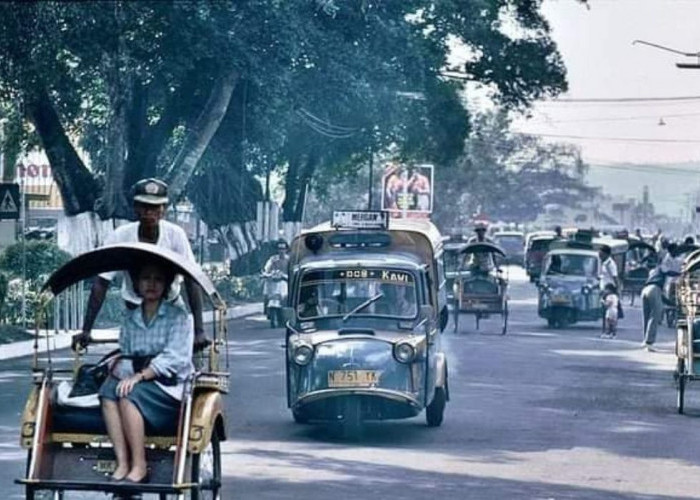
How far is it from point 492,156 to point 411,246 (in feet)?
381

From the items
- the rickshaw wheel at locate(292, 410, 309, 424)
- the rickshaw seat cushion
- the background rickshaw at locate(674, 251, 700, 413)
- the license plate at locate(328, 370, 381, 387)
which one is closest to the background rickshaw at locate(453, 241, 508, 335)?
the background rickshaw at locate(674, 251, 700, 413)

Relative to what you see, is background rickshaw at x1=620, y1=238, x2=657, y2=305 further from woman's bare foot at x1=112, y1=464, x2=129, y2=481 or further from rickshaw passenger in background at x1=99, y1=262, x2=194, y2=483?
woman's bare foot at x1=112, y1=464, x2=129, y2=481

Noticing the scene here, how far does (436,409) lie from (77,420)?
8.59m

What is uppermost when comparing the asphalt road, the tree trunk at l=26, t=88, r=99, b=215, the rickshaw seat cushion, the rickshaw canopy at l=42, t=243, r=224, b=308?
the tree trunk at l=26, t=88, r=99, b=215

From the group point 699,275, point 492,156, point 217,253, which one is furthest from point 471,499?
point 492,156

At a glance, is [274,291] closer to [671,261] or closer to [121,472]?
[671,261]

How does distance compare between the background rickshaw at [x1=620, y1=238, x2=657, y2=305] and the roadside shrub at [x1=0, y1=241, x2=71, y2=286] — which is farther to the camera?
the background rickshaw at [x1=620, y1=238, x2=657, y2=305]

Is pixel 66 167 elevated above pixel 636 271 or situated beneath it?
elevated above

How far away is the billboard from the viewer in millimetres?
61594

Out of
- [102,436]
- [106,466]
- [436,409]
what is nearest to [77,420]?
[102,436]

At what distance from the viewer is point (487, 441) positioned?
17844 mm

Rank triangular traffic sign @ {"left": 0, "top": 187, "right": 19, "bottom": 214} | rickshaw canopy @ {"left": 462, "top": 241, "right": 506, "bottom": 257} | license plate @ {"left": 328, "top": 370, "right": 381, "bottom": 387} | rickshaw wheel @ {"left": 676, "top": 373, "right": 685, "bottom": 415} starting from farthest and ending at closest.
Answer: rickshaw canopy @ {"left": 462, "top": 241, "right": 506, "bottom": 257}, triangular traffic sign @ {"left": 0, "top": 187, "right": 19, "bottom": 214}, rickshaw wheel @ {"left": 676, "top": 373, "right": 685, "bottom": 415}, license plate @ {"left": 328, "top": 370, "right": 381, "bottom": 387}

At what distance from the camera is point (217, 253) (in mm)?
68875

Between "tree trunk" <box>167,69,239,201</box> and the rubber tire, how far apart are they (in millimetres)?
16354
